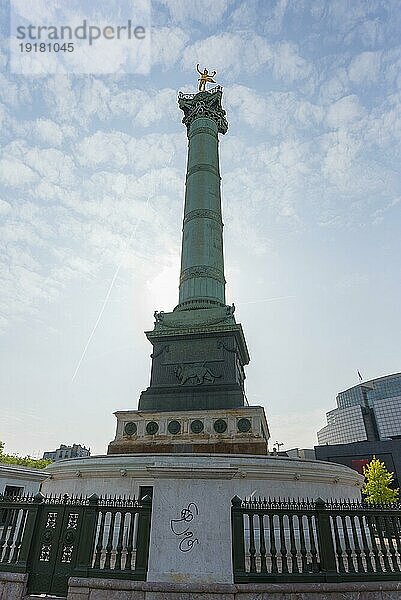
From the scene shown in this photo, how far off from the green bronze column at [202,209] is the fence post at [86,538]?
21075mm

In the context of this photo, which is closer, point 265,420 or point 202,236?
point 265,420

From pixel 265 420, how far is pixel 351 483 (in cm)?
654

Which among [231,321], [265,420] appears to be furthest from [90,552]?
[231,321]

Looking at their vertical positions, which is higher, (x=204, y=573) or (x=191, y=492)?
(x=191, y=492)

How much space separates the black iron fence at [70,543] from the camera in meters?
7.11

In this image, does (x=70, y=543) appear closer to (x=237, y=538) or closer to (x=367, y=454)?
(x=237, y=538)

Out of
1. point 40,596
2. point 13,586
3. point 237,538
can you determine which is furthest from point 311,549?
point 13,586

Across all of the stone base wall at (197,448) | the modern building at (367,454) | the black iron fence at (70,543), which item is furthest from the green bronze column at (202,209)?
the modern building at (367,454)

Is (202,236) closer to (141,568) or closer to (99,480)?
(99,480)

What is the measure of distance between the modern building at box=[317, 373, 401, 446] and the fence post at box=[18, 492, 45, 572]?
117 metres

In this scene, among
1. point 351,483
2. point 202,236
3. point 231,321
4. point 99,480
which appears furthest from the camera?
point 202,236

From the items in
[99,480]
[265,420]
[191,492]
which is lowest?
[191,492]

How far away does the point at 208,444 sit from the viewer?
21.6 metres

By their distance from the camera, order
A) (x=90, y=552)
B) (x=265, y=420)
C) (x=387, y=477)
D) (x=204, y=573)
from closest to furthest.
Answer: (x=204, y=573) → (x=90, y=552) → (x=265, y=420) → (x=387, y=477)
